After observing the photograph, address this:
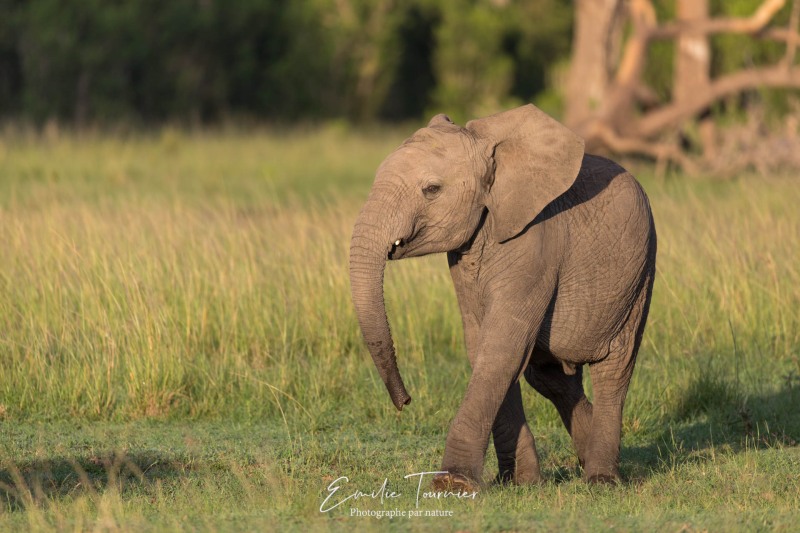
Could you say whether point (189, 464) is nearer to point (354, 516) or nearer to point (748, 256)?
point (354, 516)

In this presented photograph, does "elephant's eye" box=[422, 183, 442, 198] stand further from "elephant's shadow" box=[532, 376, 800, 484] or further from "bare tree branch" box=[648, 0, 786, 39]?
"bare tree branch" box=[648, 0, 786, 39]

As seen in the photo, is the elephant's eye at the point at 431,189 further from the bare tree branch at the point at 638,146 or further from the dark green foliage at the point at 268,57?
the dark green foliage at the point at 268,57

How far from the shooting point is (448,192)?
5664 mm

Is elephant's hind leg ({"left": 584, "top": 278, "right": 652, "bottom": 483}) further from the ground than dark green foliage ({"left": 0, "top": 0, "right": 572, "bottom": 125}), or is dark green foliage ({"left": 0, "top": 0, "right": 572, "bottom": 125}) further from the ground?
elephant's hind leg ({"left": 584, "top": 278, "right": 652, "bottom": 483})

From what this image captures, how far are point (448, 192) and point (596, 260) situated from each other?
0.83 meters

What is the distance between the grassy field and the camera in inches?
224

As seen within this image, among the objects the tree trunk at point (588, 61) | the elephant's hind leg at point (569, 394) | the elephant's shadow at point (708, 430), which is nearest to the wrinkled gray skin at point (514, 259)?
the elephant's hind leg at point (569, 394)

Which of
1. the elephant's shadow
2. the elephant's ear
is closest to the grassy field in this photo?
the elephant's shadow

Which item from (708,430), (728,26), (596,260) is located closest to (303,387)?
(708,430)

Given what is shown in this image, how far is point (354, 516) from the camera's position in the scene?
5.40 m

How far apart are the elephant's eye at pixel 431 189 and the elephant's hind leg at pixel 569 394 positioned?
124 centimetres

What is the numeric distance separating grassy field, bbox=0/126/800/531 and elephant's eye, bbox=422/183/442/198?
4.00 feet

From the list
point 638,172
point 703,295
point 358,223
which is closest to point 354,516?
point 358,223

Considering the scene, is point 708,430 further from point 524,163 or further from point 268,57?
point 268,57
